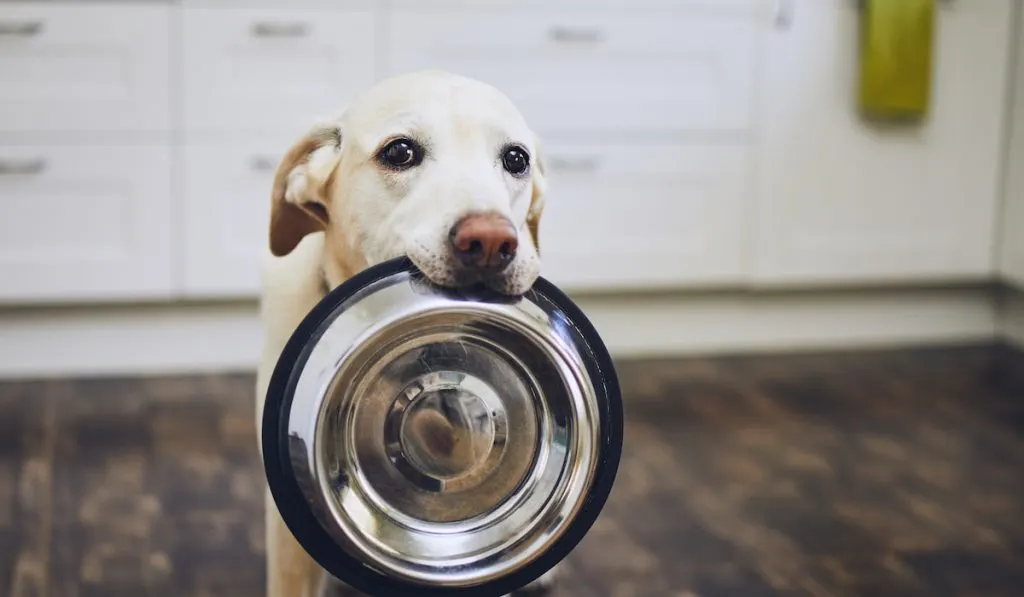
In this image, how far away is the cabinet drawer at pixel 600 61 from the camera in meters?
2.84

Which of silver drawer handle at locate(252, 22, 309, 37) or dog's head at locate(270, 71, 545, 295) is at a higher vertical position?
silver drawer handle at locate(252, 22, 309, 37)

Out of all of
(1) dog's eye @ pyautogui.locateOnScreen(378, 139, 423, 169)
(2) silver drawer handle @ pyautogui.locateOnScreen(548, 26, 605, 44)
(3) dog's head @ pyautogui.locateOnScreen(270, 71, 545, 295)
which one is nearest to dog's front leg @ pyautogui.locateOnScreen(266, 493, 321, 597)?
(3) dog's head @ pyautogui.locateOnScreen(270, 71, 545, 295)

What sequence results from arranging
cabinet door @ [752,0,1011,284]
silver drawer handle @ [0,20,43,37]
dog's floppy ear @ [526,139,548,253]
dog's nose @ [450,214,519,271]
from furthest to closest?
cabinet door @ [752,0,1011,284] → silver drawer handle @ [0,20,43,37] → dog's floppy ear @ [526,139,548,253] → dog's nose @ [450,214,519,271]

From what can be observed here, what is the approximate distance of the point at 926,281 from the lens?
3219 millimetres

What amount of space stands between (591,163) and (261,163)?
28.5 inches

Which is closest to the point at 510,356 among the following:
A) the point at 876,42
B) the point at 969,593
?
the point at 969,593

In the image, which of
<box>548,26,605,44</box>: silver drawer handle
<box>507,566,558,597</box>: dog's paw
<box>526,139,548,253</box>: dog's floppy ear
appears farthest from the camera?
<box>548,26,605,44</box>: silver drawer handle

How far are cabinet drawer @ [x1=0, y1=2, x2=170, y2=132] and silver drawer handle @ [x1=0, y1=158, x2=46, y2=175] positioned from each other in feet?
0.22

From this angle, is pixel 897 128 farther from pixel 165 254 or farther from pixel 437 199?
pixel 437 199

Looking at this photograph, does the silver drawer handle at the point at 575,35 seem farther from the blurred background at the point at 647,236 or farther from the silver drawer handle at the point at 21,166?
the silver drawer handle at the point at 21,166

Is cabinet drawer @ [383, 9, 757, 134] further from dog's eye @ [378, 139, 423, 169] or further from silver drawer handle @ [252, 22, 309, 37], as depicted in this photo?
dog's eye @ [378, 139, 423, 169]

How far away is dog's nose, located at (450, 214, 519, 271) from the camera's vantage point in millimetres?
1137

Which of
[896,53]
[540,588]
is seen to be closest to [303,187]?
[540,588]

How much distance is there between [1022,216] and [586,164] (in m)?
1.06
